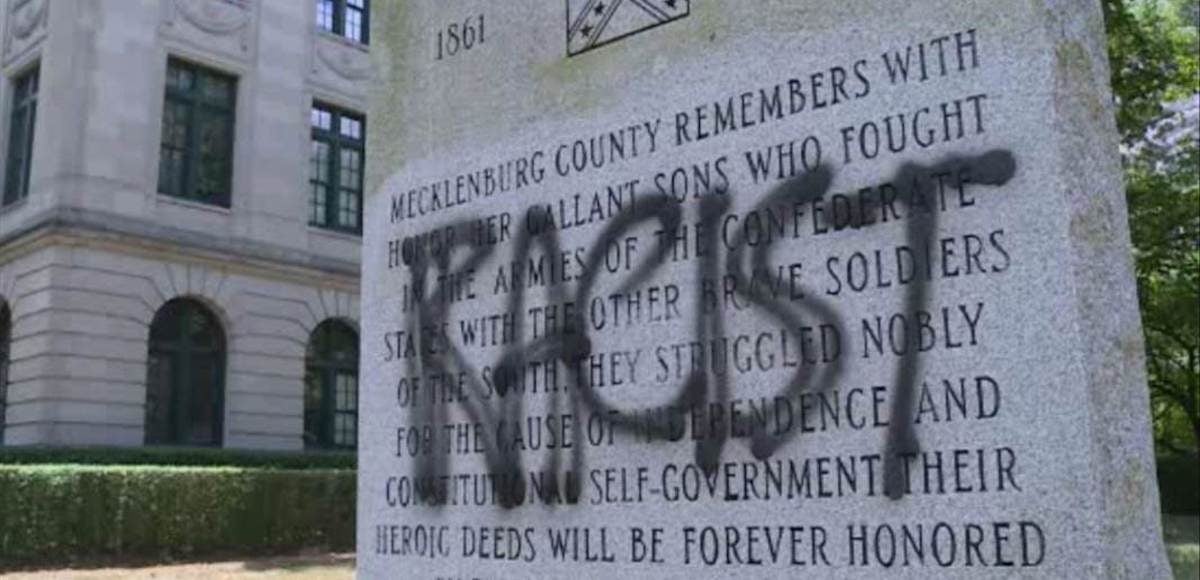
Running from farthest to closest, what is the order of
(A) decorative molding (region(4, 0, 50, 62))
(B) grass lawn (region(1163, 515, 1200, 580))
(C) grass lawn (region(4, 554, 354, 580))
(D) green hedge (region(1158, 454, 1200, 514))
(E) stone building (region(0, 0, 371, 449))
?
(D) green hedge (region(1158, 454, 1200, 514)) → (A) decorative molding (region(4, 0, 50, 62)) → (E) stone building (region(0, 0, 371, 449)) → (C) grass lawn (region(4, 554, 354, 580)) → (B) grass lawn (region(1163, 515, 1200, 580))

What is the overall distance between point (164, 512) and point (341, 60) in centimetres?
1545

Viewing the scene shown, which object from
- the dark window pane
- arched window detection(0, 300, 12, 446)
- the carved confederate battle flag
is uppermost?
the dark window pane

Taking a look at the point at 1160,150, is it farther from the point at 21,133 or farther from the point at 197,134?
the point at 21,133

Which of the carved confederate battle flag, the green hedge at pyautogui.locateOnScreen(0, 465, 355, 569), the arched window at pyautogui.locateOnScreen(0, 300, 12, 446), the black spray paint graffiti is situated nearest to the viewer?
the black spray paint graffiti

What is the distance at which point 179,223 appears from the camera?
26000 millimetres

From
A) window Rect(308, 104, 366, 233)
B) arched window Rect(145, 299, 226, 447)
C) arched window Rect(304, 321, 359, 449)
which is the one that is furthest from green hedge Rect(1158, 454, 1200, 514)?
arched window Rect(145, 299, 226, 447)

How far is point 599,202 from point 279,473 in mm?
16108

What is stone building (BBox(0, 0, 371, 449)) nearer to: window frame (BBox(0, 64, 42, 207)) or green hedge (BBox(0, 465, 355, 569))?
window frame (BBox(0, 64, 42, 207))

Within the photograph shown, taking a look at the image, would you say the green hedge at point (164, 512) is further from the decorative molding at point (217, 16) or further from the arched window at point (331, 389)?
the decorative molding at point (217, 16)

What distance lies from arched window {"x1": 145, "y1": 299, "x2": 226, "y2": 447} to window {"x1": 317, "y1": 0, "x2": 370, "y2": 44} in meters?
8.44

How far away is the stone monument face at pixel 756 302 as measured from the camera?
322 centimetres

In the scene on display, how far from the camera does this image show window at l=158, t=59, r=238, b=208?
26406 millimetres

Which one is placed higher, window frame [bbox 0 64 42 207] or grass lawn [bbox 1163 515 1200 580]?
window frame [bbox 0 64 42 207]

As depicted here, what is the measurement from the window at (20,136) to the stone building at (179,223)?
53 millimetres
